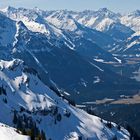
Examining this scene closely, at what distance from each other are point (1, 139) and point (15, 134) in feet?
17.4

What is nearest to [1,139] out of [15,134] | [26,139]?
[15,134]

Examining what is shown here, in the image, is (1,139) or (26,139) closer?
(26,139)

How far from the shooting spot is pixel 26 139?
182 metres

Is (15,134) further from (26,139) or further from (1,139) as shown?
(26,139)

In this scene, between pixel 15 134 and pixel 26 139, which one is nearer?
pixel 26 139

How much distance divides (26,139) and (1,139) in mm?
17339

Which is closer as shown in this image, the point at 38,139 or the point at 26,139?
the point at 26,139

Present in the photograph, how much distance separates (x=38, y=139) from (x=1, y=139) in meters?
12.5

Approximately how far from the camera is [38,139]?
7707 inches

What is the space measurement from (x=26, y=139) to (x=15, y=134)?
17.5 meters

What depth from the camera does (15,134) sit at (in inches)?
7810

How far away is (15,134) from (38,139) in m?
8.56
